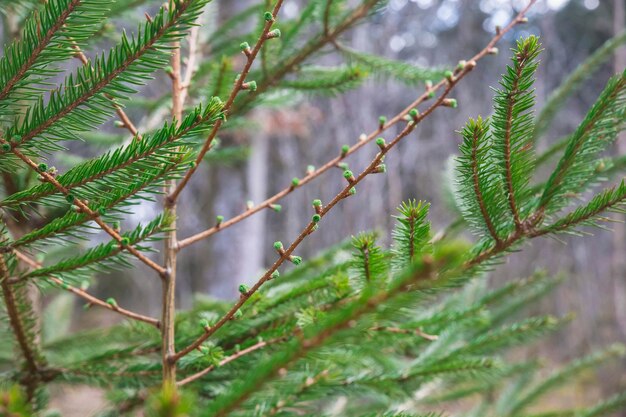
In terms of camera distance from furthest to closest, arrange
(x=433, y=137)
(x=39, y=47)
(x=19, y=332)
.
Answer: (x=433, y=137) < (x=19, y=332) < (x=39, y=47)

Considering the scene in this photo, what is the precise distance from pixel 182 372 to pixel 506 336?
0.51m

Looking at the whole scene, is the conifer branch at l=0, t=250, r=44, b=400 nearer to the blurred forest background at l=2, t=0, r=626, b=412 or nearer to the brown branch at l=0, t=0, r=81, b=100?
the brown branch at l=0, t=0, r=81, b=100

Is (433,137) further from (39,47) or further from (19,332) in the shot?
(39,47)

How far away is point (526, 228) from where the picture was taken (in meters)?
0.53

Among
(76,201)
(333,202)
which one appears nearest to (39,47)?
(76,201)

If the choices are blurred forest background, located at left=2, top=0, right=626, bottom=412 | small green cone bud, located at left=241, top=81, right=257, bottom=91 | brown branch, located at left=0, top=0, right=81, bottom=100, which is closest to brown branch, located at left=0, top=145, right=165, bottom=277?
brown branch, located at left=0, top=0, right=81, bottom=100

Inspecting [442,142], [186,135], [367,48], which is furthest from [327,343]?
[442,142]

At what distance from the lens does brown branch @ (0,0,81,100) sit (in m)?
0.43

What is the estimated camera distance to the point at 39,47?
437 mm

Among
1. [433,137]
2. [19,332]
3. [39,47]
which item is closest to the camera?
[39,47]

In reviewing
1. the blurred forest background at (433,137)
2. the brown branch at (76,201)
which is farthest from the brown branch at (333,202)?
the blurred forest background at (433,137)

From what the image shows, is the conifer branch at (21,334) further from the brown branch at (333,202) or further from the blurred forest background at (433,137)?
the blurred forest background at (433,137)

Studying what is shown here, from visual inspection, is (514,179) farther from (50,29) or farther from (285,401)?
(50,29)

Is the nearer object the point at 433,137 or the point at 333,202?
the point at 333,202
